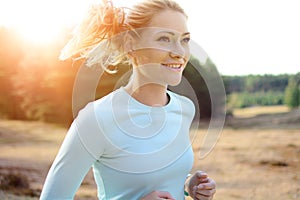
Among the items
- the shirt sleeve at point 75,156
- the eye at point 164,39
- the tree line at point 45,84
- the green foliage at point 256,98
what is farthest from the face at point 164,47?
the green foliage at point 256,98

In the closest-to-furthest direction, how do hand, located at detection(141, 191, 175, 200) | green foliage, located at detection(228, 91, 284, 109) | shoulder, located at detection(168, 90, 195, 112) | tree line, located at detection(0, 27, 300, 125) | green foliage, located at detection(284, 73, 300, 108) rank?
hand, located at detection(141, 191, 175, 200)
shoulder, located at detection(168, 90, 195, 112)
tree line, located at detection(0, 27, 300, 125)
green foliage, located at detection(284, 73, 300, 108)
green foliage, located at detection(228, 91, 284, 109)

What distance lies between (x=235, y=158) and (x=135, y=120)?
4.47 meters

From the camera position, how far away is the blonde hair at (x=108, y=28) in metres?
0.77

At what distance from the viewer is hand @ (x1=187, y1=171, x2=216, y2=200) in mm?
776

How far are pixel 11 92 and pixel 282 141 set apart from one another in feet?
9.98

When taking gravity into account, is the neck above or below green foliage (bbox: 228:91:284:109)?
above

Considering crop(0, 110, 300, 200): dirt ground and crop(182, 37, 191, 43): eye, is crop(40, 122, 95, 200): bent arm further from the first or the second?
crop(0, 110, 300, 200): dirt ground

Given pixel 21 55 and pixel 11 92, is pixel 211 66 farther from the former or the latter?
pixel 11 92

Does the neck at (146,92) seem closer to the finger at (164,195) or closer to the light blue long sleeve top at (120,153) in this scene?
the light blue long sleeve top at (120,153)

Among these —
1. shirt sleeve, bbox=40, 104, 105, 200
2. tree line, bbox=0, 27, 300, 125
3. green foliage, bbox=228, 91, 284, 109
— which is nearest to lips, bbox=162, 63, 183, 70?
shirt sleeve, bbox=40, 104, 105, 200

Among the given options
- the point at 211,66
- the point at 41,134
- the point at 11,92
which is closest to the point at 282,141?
the point at 41,134

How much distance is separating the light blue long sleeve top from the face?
0.18ft

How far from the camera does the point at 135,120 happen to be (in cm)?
75

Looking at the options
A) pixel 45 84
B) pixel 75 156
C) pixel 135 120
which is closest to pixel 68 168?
pixel 75 156
